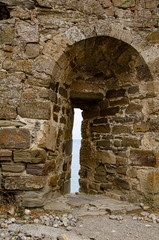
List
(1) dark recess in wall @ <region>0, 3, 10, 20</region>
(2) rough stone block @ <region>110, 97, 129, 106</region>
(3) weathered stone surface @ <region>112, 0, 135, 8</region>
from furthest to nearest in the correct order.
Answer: (2) rough stone block @ <region>110, 97, 129, 106</region>, (3) weathered stone surface @ <region>112, 0, 135, 8</region>, (1) dark recess in wall @ <region>0, 3, 10, 20</region>

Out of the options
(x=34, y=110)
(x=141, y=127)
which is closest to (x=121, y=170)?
(x=141, y=127)

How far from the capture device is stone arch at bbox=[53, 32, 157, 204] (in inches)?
124

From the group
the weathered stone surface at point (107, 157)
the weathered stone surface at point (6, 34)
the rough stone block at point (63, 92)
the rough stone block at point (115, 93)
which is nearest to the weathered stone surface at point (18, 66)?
the weathered stone surface at point (6, 34)

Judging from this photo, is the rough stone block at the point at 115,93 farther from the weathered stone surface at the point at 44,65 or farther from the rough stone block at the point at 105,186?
the rough stone block at the point at 105,186

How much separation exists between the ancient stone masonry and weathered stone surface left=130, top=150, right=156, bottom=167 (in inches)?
0.5

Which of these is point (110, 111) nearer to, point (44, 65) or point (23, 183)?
point (44, 65)

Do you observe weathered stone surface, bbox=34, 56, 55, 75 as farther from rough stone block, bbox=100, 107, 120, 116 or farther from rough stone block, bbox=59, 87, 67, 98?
rough stone block, bbox=100, 107, 120, 116

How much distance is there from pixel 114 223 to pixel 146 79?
1988 millimetres

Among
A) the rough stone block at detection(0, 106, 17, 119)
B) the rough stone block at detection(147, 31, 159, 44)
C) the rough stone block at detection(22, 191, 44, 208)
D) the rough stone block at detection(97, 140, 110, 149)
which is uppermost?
the rough stone block at detection(147, 31, 159, 44)

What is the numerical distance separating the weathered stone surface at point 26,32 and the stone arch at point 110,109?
0.42m

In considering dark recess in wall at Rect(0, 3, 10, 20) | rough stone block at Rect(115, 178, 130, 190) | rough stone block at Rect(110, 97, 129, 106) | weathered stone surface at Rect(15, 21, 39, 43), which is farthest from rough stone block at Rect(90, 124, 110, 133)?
dark recess in wall at Rect(0, 3, 10, 20)

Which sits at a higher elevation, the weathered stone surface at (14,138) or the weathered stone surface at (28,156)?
the weathered stone surface at (14,138)

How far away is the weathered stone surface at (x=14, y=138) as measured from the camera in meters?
2.74

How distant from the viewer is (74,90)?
373cm
